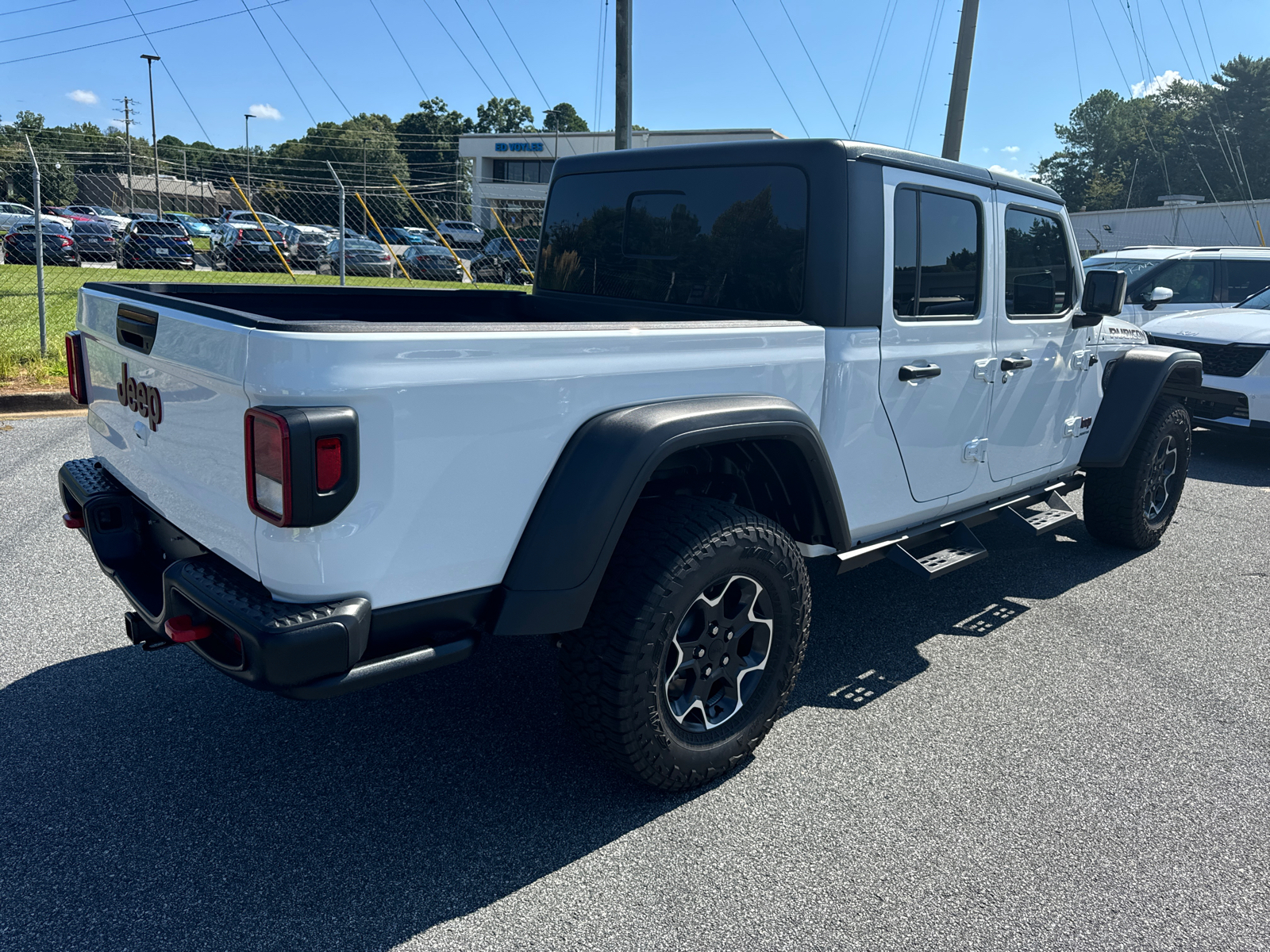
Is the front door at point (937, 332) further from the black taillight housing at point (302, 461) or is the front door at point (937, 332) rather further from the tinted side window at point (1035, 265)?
the black taillight housing at point (302, 461)

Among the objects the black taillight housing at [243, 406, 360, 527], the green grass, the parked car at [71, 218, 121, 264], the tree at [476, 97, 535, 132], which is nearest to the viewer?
the black taillight housing at [243, 406, 360, 527]

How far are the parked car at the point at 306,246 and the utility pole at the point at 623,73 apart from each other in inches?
467

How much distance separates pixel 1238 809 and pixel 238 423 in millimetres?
3179

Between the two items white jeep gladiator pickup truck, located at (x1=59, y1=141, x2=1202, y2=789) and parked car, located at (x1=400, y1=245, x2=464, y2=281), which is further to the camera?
parked car, located at (x1=400, y1=245, x2=464, y2=281)

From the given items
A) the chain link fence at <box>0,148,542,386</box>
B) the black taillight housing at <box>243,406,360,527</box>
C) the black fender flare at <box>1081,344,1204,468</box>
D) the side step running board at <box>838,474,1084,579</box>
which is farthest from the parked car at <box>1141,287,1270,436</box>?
the chain link fence at <box>0,148,542,386</box>

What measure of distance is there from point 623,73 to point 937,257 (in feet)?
39.9

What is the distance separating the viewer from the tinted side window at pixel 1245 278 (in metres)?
10.2

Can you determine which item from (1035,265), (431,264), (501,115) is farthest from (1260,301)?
(501,115)

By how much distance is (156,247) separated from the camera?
21.6 m

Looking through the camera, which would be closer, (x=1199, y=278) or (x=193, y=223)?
(x=1199, y=278)

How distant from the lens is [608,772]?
121 inches

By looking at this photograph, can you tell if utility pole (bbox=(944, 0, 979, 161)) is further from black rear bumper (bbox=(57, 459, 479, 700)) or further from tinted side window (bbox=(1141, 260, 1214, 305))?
black rear bumper (bbox=(57, 459, 479, 700))

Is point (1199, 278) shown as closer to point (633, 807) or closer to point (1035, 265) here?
point (1035, 265)

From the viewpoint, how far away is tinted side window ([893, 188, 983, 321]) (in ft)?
11.4
